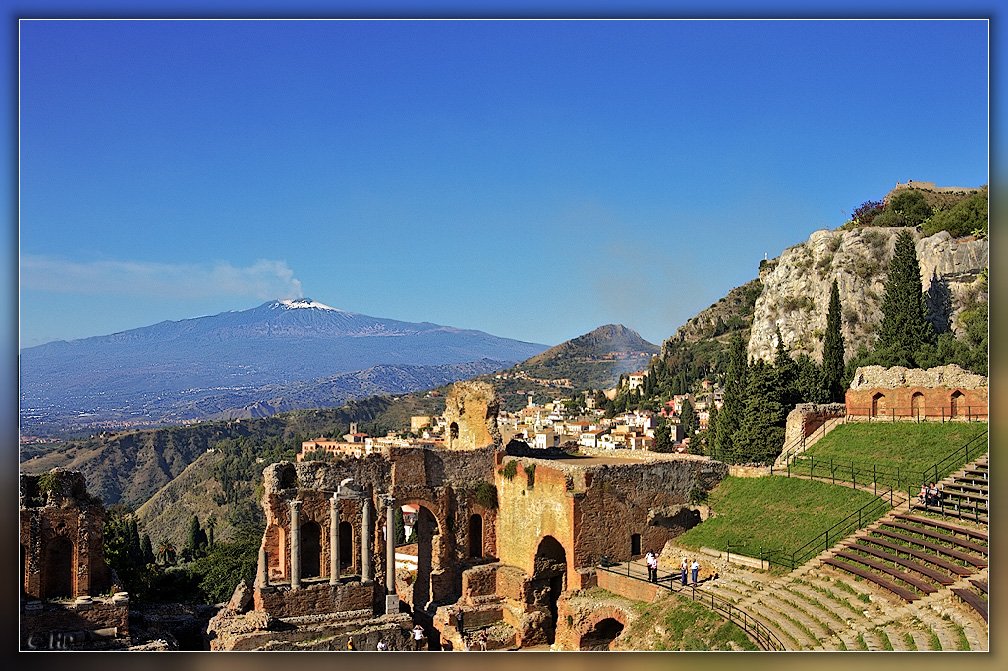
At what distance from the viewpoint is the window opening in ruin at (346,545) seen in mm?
26205

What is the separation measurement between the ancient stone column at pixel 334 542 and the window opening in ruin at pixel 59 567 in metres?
7.02

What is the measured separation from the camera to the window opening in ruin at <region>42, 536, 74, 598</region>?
23203 millimetres

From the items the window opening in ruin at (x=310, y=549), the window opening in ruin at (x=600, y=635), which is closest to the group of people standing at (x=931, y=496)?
the window opening in ruin at (x=600, y=635)

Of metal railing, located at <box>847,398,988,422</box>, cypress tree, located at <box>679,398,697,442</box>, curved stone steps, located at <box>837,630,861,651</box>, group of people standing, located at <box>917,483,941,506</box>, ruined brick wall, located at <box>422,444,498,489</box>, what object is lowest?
cypress tree, located at <box>679,398,697,442</box>

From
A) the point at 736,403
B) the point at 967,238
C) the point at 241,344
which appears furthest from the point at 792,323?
the point at 241,344

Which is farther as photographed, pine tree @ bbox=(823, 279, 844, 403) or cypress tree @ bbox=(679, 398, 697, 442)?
cypress tree @ bbox=(679, 398, 697, 442)

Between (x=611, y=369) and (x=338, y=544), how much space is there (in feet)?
558

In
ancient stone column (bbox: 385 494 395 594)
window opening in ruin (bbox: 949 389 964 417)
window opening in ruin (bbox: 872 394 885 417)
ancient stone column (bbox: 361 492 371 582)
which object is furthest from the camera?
window opening in ruin (bbox: 872 394 885 417)

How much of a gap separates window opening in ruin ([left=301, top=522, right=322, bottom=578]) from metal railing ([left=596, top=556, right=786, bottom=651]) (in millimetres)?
9129

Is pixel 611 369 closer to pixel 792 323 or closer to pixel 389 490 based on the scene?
pixel 792 323

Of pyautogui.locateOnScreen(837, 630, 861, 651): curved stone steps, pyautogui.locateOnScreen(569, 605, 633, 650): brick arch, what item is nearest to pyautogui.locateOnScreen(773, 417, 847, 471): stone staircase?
pyautogui.locateOnScreen(569, 605, 633, 650): brick arch

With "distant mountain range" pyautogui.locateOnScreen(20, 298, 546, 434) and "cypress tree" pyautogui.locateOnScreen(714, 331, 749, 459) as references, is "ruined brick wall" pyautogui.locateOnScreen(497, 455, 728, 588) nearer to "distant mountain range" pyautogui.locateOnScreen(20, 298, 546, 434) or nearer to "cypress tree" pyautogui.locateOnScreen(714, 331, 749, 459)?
"cypress tree" pyautogui.locateOnScreen(714, 331, 749, 459)

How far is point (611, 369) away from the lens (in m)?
191

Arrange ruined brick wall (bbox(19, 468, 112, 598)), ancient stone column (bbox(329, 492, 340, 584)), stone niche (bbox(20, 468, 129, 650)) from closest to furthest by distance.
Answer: stone niche (bbox(20, 468, 129, 650)) → ruined brick wall (bbox(19, 468, 112, 598)) → ancient stone column (bbox(329, 492, 340, 584))
